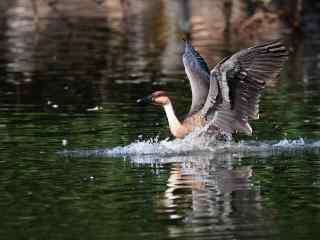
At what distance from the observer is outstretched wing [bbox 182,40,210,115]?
17.1 metres

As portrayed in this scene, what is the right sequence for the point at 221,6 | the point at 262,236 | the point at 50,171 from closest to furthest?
the point at 262,236
the point at 50,171
the point at 221,6

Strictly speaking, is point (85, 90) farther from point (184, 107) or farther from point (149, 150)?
point (149, 150)

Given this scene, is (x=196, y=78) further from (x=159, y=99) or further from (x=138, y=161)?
(x=138, y=161)

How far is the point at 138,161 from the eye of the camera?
51.0 feet

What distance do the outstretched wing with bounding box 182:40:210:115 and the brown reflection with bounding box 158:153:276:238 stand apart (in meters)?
1.36

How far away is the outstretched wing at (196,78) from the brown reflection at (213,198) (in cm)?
136

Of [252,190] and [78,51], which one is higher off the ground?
[78,51]

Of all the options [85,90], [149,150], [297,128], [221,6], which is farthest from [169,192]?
[221,6]

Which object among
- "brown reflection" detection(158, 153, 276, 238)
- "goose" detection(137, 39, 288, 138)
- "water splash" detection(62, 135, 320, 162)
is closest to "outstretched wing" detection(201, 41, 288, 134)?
"goose" detection(137, 39, 288, 138)

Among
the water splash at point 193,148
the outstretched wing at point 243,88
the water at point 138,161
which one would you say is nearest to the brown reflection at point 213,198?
the water at point 138,161

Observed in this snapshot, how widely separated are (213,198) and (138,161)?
2876 millimetres

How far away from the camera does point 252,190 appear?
43.5 ft

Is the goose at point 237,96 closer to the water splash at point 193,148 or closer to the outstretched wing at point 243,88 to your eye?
the outstretched wing at point 243,88

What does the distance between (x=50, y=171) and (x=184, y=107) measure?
6.59 meters
